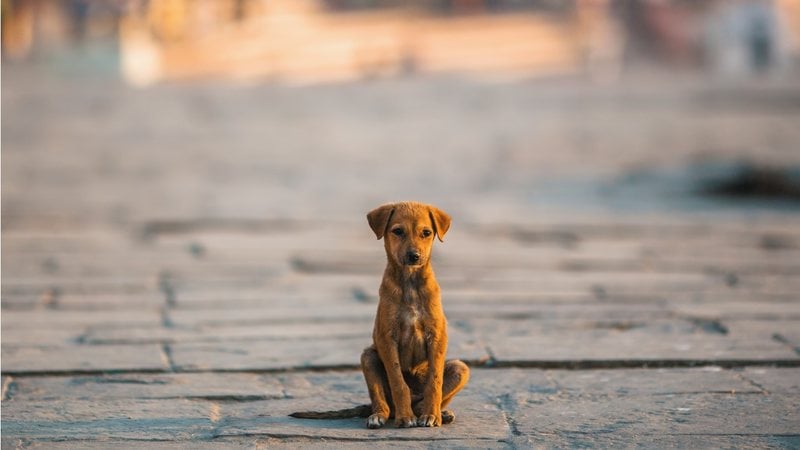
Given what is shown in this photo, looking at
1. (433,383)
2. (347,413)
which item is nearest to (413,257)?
(433,383)

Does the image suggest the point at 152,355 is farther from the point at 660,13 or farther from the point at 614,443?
the point at 660,13

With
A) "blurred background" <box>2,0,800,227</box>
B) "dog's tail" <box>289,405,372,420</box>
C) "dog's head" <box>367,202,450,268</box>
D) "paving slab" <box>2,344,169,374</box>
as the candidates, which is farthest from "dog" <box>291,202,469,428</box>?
"blurred background" <box>2,0,800,227</box>

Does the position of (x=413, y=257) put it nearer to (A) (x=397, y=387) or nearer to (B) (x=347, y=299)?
(A) (x=397, y=387)

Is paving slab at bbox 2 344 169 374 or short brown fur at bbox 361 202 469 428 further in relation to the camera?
paving slab at bbox 2 344 169 374

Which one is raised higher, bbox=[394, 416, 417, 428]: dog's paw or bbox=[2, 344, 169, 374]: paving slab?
bbox=[2, 344, 169, 374]: paving slab

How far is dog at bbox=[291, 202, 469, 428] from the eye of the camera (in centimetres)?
368

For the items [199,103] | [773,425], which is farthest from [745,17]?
[773,425]

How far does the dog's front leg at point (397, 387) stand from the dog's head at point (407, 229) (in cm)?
25

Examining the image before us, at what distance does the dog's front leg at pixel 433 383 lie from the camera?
370 centimetres

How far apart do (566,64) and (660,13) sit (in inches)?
153

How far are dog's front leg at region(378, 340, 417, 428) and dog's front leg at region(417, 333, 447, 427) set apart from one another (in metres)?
0.04

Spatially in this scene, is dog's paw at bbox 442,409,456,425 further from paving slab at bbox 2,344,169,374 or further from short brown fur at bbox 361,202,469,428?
paving slab at bbox 2,344,169,374

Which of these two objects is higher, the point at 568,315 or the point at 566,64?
the point at 566,64

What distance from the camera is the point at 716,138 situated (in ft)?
56.9
